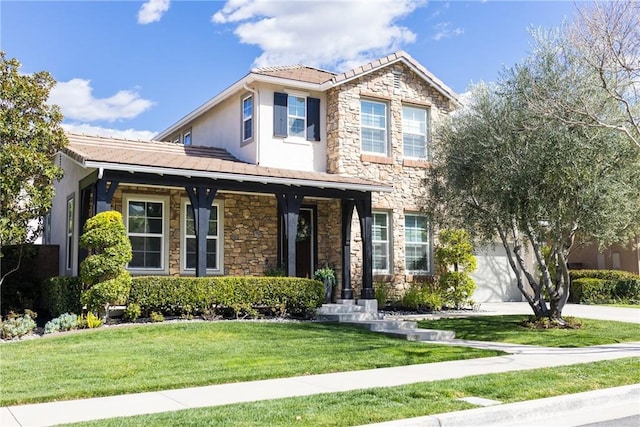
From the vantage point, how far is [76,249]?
15203mm

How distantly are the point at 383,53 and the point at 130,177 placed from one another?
8.83 metres

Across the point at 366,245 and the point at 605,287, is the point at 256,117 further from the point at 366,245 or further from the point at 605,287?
the point at 605,287

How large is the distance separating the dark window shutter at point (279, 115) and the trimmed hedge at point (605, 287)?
41.5ft

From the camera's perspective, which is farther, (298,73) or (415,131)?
(415,131)

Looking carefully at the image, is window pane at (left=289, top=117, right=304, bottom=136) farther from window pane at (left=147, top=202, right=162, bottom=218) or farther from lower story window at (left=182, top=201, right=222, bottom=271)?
window pane at (left=147, top=202, right=162, bottom=218)

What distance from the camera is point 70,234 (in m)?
16.1

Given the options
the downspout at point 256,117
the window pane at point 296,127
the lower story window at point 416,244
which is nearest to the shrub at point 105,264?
the downspout at point 256,117

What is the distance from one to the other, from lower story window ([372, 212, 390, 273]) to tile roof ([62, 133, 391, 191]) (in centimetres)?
172

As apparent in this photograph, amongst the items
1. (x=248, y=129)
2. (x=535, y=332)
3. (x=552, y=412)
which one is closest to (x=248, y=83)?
(x=248, y=129)

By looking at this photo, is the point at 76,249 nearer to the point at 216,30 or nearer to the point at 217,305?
the point at 217,305

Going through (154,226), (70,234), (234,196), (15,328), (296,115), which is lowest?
(15,328)

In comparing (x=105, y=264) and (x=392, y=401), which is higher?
(x=105, y=264)

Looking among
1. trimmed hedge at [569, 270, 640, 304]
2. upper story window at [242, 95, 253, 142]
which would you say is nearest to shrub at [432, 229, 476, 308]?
trimmed hedge at [569, 270, 640, 304]

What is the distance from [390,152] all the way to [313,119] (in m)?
2.48
